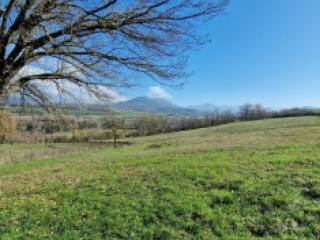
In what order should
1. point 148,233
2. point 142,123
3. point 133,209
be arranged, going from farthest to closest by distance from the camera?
point 142,123 → point 133,209 → point 148,233

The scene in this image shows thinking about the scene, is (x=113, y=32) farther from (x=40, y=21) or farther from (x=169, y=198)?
(x=169, y=198)

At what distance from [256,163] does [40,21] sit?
759 centimetres

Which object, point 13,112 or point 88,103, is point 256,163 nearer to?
point 88,103

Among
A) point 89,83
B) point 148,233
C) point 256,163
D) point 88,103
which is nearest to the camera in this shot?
point 148,233

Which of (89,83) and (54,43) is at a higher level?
(54,43)

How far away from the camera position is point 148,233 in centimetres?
610

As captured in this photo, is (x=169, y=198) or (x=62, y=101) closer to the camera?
(x=169, y=198)

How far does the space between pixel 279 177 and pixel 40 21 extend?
6633mm

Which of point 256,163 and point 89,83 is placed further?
point 256,163

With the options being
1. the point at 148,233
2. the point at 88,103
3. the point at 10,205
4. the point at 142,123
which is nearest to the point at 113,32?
the point at 88,103

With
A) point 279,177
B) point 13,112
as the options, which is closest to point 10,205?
point 13,112

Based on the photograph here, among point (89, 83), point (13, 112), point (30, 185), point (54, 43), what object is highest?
point (54, 43)

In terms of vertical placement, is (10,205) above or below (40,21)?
below

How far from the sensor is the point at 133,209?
281 inches
